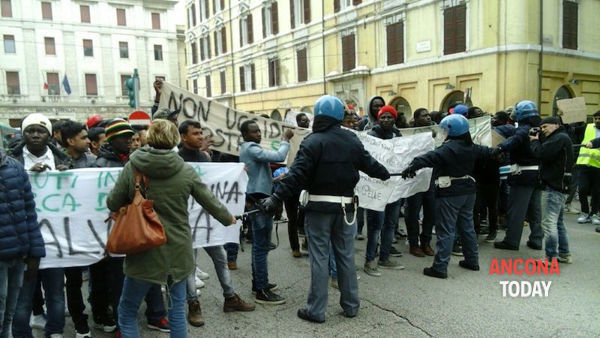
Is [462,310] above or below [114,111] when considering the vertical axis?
below

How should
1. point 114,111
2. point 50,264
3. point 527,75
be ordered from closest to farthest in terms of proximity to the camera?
point 50,264 → point 527,75 → point 114,111

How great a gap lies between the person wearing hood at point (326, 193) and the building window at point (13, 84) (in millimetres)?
47937

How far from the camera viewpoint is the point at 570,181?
947 cm

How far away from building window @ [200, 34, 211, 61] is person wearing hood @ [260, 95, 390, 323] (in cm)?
3728

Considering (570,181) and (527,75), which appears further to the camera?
(527,75)

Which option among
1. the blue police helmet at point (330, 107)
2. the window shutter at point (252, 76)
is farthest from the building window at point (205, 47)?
the blue police helmet at point (330, 107)

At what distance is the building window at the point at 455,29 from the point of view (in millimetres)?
17469

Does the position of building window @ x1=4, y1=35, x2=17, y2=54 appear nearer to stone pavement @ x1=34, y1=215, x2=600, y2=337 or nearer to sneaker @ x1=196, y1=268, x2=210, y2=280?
stone pavement @ x1=34, y1=215, x2=600, y2=337

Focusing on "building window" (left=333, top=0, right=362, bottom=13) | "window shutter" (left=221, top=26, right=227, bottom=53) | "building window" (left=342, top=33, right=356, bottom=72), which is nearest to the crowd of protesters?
"building window" (left=342, top=33, right=356, bottom=72)

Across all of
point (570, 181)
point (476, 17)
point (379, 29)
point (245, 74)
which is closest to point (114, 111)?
point (245, 74)

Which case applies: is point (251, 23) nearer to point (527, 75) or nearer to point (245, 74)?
point (245, 74)

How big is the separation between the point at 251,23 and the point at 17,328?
102ft

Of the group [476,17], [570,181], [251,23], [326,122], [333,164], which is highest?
[251,23]

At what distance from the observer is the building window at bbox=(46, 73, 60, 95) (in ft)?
144
